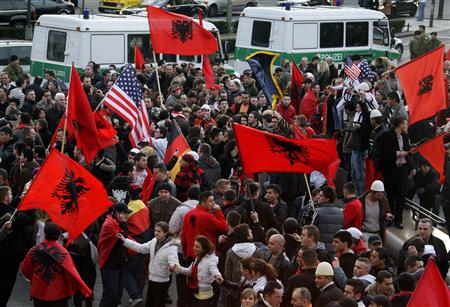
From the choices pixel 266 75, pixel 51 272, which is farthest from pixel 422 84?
pixel 51 272

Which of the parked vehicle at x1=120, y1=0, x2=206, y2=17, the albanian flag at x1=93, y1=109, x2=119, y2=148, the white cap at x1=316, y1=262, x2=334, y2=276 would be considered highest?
the white cap at x1=316, y1=262, x2=334, y2=276

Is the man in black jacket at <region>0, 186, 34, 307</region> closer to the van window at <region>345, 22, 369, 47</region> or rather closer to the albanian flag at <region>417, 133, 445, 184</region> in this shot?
the albanian flag at <region>417, 133, 445, 184</region>

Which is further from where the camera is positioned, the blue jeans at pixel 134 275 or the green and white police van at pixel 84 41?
the green and white police van at pixel 84 41

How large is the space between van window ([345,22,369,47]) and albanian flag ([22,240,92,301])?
18540mm

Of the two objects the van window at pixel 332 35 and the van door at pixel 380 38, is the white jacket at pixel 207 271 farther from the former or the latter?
the van door at pixel 380 38

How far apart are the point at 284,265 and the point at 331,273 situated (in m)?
1.23

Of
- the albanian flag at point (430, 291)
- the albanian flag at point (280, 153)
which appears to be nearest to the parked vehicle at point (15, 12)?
the albanian flag at point (280, 153)

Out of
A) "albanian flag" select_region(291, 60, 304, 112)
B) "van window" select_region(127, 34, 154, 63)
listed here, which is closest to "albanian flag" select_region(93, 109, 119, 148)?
"albanian flag" select_region(291, 60, 304, 112)

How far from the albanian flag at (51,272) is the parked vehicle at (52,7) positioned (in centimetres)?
2879

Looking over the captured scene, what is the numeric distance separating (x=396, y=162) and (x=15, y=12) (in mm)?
25082

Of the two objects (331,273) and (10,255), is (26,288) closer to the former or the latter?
(10,255)

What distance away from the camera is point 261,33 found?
97.8ft

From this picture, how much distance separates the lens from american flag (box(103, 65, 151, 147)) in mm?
17484

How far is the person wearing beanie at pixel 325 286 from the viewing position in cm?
1132
